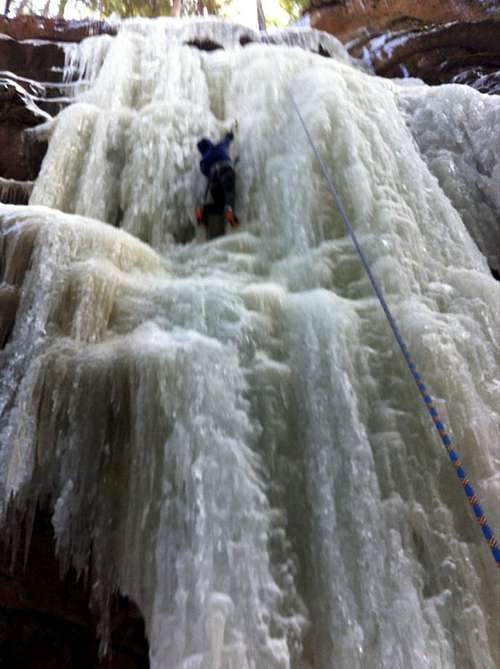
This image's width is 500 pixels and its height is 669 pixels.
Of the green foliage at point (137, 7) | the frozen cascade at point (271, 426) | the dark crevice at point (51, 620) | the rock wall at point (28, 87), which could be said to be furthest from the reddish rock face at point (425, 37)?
the dark crevice at point (51, 620)

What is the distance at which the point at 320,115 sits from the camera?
482 centimetres

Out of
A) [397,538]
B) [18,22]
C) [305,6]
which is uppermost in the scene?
[305,6]

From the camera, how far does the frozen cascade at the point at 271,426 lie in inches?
99.1

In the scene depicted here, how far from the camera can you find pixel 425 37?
887 cm

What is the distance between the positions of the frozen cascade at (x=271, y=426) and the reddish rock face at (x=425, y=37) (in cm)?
538

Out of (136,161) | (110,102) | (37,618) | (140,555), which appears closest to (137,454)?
(140,555)

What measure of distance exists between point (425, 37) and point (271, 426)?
312 inches

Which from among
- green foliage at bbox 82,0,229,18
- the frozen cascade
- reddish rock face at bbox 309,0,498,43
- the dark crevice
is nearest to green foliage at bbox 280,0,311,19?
reddish rock face at bbox 309,0,498,43

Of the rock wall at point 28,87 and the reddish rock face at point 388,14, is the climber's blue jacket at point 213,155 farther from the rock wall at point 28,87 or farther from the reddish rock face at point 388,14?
the reddish rock face at point 388,14

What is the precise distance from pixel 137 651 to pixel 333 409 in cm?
188

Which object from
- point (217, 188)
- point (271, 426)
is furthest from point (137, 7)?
point (271, 426)

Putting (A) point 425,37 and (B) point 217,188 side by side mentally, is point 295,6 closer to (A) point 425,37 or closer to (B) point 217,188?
(A) point 425,37

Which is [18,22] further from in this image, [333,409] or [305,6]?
[333,409]

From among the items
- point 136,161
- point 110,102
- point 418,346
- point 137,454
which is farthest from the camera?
point 110,102
